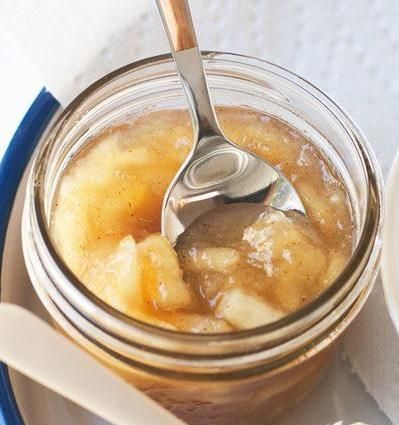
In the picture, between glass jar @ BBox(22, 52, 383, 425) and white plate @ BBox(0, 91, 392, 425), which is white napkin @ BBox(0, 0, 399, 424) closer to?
glass jar @ BBox(22, 52, 383, 425)

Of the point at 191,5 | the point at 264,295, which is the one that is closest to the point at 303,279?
the point at 264,295

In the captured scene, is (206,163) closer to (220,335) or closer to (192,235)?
(192,235)

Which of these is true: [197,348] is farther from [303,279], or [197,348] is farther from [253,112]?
[253,112]

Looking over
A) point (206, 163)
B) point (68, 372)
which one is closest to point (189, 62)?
point (206, 163)

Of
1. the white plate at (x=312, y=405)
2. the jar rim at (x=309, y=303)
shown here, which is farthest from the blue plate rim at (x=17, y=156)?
the jar rim at (x=309, y=303)

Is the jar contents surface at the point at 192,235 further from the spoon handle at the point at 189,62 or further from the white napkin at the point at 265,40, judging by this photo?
the white napkin at the point at 265,40
